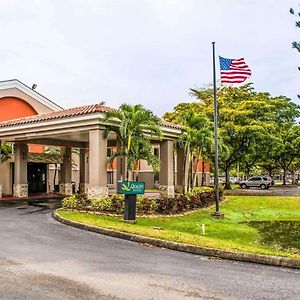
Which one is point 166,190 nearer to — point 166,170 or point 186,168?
point 166,170

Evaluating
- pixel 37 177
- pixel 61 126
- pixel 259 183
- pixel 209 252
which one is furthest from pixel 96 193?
pixel 259 183

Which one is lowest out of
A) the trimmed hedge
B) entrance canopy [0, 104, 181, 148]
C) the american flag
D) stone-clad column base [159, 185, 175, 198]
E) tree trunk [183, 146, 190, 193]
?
the trimmed hedge

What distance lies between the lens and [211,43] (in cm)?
→ 2159

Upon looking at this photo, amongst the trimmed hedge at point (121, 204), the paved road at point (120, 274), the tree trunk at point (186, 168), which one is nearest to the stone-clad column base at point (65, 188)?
the tree trunk at point (186, 168)

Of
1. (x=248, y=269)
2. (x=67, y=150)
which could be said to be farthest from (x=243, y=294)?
(x=67, y=150)

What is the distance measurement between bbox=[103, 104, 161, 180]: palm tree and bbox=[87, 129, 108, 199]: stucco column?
0.42 meters

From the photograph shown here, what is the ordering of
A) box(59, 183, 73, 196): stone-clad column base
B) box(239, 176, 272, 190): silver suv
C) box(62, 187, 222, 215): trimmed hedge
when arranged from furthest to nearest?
1. box(239, 176, 272, 190): silver suv
2. box(59, 183, 73, 196): stone-clad column base
3. box(62, 187, 222, 215): trimmed hedge

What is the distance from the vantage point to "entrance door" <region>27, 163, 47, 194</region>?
3419 cm

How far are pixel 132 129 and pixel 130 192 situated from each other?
16.4ft

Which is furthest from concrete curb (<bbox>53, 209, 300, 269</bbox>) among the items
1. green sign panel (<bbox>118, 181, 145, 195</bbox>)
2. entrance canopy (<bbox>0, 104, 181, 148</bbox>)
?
entrance canopy (<bbox>0, 104, 181, 148</bbox>)

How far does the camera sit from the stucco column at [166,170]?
26797 millimetres

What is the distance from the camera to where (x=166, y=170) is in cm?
2680

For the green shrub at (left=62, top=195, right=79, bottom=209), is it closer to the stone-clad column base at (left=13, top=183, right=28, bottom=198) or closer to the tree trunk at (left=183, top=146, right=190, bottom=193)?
the tree trunk at (left=183, top=146, right=190, bottom=193)

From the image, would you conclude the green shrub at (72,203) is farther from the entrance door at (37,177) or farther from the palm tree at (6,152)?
the entrance door at (37,177)
